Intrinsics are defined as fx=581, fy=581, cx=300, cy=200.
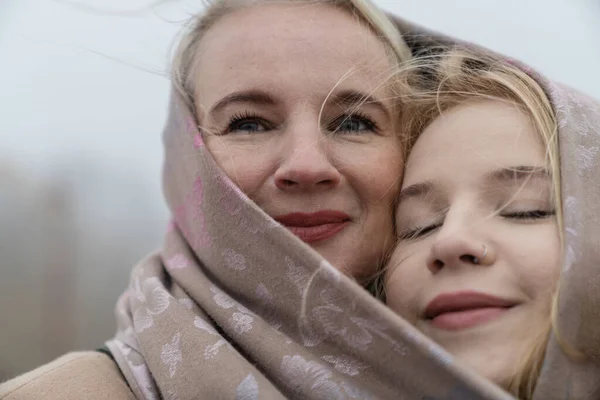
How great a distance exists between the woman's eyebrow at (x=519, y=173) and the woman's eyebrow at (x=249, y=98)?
0.35 metres

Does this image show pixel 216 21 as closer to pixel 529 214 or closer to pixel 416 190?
pixel 416 190

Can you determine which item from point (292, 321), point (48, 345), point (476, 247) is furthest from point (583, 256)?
point (48, 345)

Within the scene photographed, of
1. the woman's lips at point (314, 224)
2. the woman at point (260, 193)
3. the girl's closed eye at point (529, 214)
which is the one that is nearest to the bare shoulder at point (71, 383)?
the woman at point (260, 193)

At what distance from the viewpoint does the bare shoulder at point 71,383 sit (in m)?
0.75

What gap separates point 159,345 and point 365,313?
0.97 feet

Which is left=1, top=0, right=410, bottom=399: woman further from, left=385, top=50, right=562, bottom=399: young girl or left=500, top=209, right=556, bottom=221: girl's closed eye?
left=500, top=209, right=556, bottom=221: girl's closed eye

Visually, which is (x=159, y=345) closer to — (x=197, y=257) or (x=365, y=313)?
(x=197, y=257)

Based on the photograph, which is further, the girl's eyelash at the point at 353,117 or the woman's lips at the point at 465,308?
the girl's eyelash at the point at 353,117

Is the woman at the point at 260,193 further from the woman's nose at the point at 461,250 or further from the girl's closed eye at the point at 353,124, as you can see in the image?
the woman's nose at the point at 461,250

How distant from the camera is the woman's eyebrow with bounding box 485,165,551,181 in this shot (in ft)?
2.44

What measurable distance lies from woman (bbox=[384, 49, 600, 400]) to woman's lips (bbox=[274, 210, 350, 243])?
0.32ft

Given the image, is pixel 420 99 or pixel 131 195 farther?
pixel 131 195

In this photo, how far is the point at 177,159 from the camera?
1.00 metres

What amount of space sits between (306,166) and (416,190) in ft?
0.54
